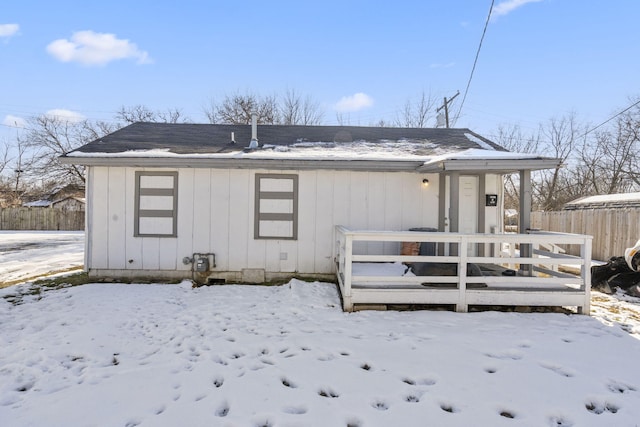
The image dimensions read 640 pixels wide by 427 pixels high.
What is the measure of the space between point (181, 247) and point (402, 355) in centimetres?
460

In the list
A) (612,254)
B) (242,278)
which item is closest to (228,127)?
(242,278)

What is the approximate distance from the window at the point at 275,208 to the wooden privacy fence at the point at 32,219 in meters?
21.8

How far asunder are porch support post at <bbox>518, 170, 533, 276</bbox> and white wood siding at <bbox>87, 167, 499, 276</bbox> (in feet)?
4.80

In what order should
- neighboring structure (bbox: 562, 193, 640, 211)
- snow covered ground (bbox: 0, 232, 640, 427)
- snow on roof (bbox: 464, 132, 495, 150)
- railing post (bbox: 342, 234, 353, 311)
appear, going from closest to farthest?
snow covered ground (bbox: 0, 232, 640, 427) < railing post (bbox: 342, 234, 353, 311) < snow on roof (bbox: 464, 132, 495, 150) < neighboring structure (bbox: 562, 193, 640, 211)

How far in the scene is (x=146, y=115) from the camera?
25.5 metres

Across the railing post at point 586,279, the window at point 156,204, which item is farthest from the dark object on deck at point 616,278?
the window at point 156,204

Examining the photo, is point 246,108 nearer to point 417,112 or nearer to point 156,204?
point 417,112

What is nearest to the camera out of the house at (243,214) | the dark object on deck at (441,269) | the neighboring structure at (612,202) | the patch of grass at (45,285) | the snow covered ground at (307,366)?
the snow covered ground at (307,366)

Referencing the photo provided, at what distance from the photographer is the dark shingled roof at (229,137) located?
6586 millimetres

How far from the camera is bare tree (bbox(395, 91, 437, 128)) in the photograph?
2075 cm

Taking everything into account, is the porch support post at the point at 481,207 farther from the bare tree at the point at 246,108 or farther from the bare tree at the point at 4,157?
the bare tree at the point at 4,157

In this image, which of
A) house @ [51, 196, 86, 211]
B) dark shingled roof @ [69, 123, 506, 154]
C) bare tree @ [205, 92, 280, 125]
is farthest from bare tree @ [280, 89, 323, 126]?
house @ [51, 196, 86, 211]

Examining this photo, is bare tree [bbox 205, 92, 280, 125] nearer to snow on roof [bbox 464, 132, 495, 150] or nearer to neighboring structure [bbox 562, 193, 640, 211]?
snow on roof [bbox 464, 132, 495, 150]

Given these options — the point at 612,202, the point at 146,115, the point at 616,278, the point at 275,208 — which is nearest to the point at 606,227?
the point at 612,202
